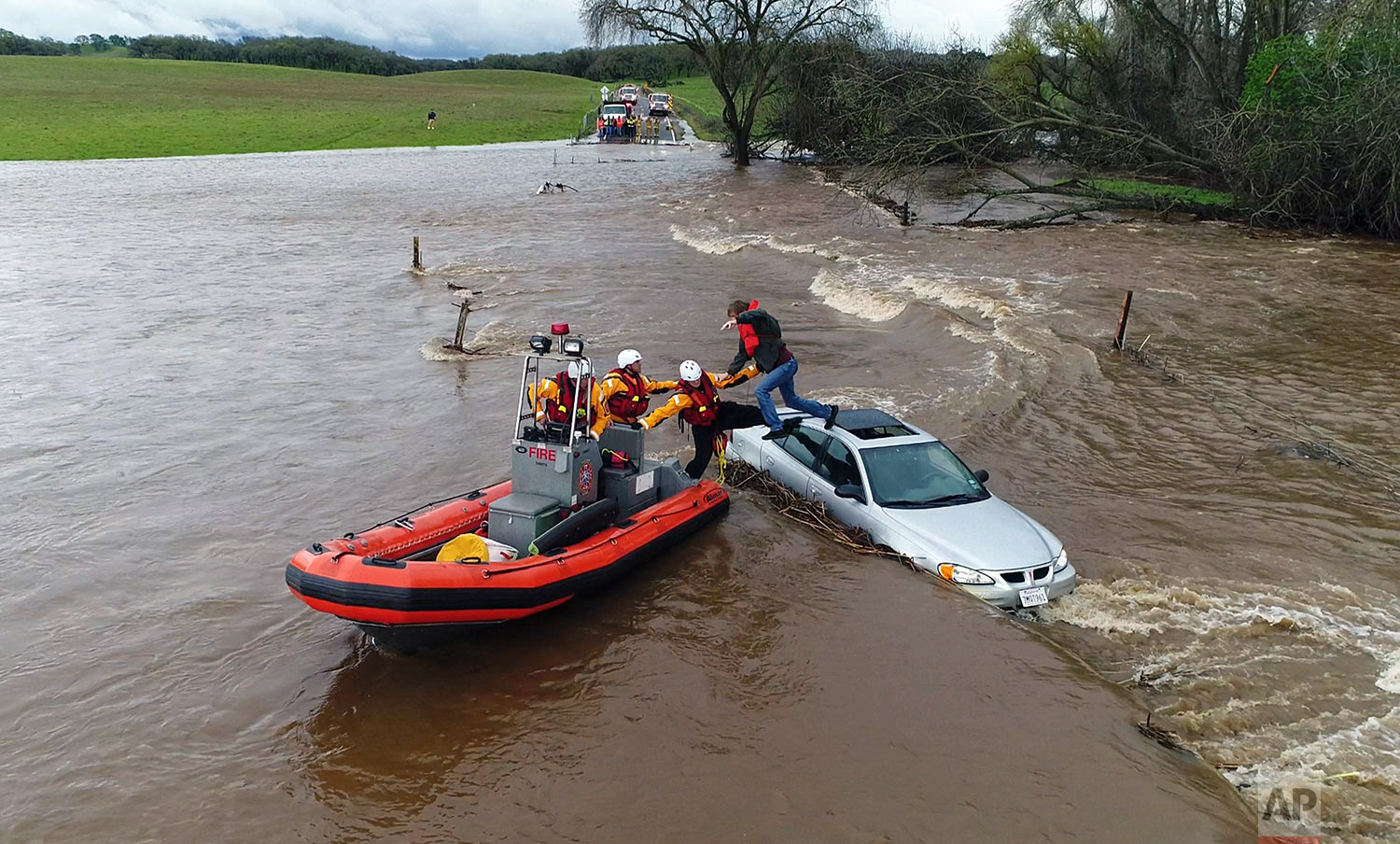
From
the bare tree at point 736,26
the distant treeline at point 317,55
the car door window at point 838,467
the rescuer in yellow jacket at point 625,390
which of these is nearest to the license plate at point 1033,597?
the car door window at point 838,467

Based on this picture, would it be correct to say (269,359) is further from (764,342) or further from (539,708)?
(539,708)

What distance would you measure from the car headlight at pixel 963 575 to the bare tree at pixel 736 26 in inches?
1573

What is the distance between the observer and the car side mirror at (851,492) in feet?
30.0

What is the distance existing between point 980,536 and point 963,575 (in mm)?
498

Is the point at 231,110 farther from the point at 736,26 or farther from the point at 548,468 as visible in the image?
the point at 548,468

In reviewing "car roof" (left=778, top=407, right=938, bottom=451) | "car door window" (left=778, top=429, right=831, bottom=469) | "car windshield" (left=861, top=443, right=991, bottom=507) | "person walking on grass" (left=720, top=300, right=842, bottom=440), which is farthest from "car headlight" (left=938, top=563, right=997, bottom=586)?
"person walking on grass" (left=720, top=300, right=842, bottom=440)

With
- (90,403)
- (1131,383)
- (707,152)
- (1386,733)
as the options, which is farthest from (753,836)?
(707,152)

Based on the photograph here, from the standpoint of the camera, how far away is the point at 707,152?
54844 millimetres

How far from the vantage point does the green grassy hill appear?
176ft

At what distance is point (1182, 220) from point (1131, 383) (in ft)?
56.2

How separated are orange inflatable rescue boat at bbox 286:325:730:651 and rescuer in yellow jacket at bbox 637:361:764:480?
43 cm

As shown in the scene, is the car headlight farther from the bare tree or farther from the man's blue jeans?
the bare tree

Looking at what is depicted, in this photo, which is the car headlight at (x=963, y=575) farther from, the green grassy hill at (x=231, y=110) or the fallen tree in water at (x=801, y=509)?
the green grassy hill at (x=231, y=110)

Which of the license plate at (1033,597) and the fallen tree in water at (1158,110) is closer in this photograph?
the license plate at (1033,597)
